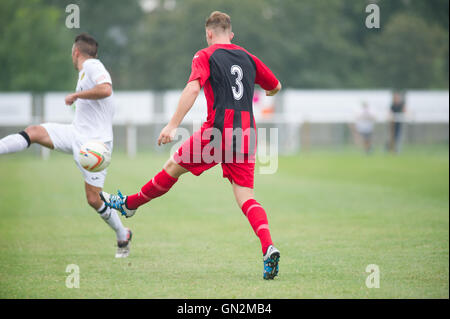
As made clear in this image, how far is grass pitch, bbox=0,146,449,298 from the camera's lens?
16.8 feet

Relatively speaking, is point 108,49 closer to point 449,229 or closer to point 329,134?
point 329,134

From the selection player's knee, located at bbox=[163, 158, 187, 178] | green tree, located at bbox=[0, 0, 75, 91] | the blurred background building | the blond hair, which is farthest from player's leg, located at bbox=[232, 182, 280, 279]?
green tree, located at bbox=[0, 0, 75, 91]

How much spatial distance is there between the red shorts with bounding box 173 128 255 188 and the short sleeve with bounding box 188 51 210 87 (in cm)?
50

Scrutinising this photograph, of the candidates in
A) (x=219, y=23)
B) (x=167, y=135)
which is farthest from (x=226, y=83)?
(x=167, y=135)

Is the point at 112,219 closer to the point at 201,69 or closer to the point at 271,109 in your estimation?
the point at 201,69

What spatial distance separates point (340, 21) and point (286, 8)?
4951mm

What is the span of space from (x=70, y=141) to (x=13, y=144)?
0.58 m

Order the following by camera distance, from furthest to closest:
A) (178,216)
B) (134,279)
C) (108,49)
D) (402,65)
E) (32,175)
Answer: (108,49) → (402,65) → (32,175) → (178,216) → (134,279)

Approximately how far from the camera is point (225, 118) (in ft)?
18.2

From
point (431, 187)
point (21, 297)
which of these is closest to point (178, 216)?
point (21, 297)

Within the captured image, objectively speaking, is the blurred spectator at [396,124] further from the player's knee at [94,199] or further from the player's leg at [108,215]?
the player's knee at [94,199]

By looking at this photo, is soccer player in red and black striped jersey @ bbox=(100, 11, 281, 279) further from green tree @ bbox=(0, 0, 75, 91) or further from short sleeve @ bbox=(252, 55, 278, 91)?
green tree @ bbox=(0, 0, 75, 91)

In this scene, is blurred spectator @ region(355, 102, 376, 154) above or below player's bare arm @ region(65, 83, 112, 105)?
above

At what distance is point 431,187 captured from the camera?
44.2ft
